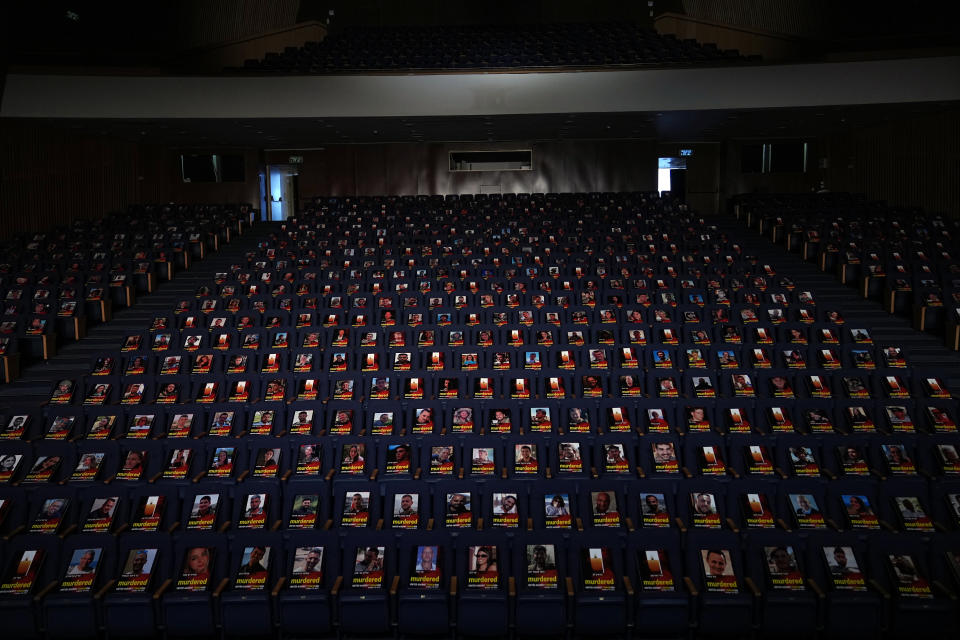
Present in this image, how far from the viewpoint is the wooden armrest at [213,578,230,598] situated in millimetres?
3647

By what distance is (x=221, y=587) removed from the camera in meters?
3.69

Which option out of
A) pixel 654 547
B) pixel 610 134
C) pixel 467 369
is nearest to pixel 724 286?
pixel 467 369

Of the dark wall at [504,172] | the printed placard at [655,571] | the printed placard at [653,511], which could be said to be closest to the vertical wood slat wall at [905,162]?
the dark wall at [504,172]

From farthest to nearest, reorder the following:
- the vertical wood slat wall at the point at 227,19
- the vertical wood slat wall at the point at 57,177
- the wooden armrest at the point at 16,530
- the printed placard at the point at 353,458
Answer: the vertical wood slat wall at the point at 227,19, the vertical wood slat wall at the point at 57,177, the printed placard at the point at 353,458, the wooden armrest at the point at 16,530

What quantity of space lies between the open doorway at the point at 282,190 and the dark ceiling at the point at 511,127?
857 millimetres

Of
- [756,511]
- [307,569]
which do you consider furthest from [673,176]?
[307,569]

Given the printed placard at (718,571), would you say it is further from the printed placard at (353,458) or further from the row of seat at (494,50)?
the row of seat at (494,50)

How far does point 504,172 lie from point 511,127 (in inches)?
107

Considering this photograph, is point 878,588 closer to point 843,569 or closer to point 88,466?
point 843,569

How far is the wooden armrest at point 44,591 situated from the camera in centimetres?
360

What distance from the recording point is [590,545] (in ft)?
12.5

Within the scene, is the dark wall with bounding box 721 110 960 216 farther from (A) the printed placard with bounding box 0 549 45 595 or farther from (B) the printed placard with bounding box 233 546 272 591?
(A) the printed placard with bounding box 0 549 45 595

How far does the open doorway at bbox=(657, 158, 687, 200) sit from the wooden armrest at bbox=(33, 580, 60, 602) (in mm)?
14064

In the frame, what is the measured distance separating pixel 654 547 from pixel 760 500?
77 centimetres
